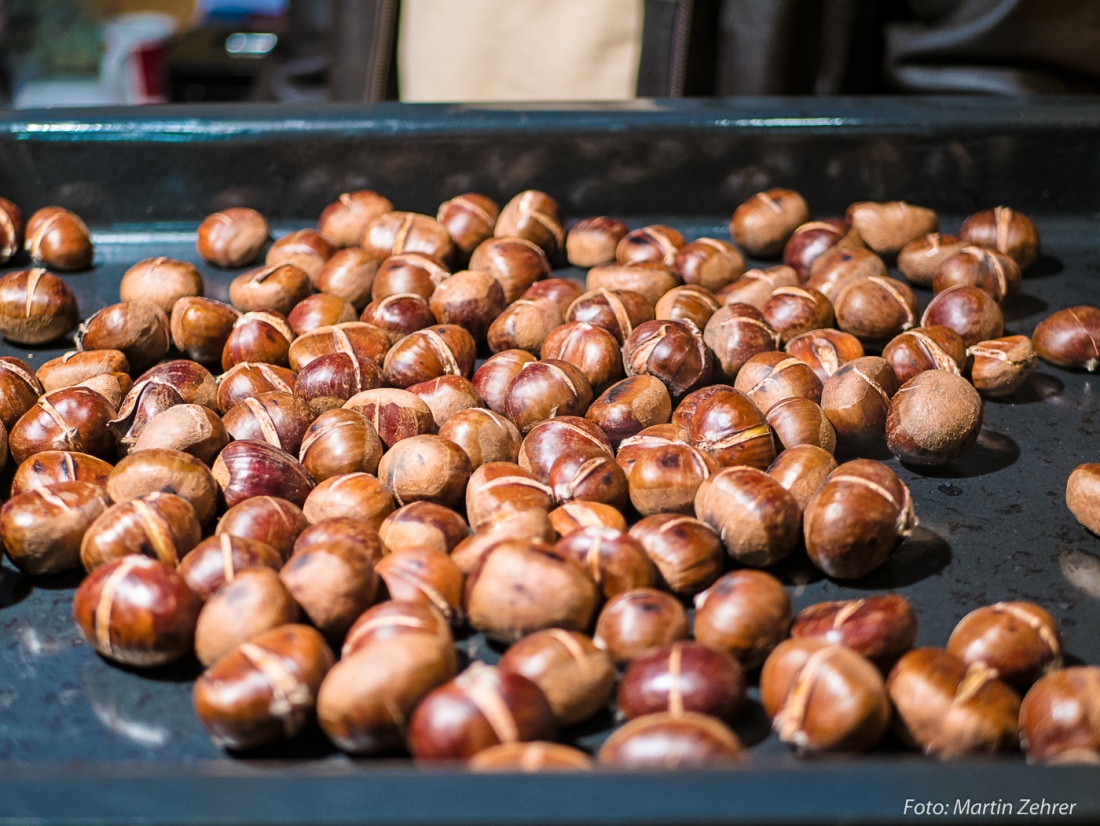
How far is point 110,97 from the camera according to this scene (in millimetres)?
4914

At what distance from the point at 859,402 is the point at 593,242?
2.82 ft

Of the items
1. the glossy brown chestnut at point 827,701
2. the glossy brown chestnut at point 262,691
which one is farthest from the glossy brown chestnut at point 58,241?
the glossy brown chestnut at point 827,701

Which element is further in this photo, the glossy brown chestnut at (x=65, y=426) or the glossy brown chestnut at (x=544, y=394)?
the glossy brown chestnut at (x=544, y=394)

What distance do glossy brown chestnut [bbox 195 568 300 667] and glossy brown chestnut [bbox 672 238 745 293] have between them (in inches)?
50.1

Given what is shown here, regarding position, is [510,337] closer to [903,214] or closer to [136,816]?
[903,214]

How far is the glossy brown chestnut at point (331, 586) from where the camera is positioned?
1.39 metres

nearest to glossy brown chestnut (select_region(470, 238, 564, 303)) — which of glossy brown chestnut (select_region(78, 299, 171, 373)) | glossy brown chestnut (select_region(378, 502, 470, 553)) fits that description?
glossy brown chestnut (select_region(78, 299, 171, 373))

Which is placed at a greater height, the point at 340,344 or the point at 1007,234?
the point at 1007,234

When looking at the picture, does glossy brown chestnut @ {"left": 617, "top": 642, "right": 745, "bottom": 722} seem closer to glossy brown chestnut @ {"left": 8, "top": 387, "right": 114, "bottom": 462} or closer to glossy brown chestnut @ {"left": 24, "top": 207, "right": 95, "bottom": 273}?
glossy brown chestnut @ {"left": 8, "top": 387, "right": 114, "bottom": 462}

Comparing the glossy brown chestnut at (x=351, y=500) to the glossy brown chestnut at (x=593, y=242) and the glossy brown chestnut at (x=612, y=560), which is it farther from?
the glossy brown chestnut at (x=593, y=242)

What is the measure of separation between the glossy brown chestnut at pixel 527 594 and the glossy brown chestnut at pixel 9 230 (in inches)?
65.8

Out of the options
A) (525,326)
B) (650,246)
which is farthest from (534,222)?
(525,326)

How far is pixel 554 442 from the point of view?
5.72 ft

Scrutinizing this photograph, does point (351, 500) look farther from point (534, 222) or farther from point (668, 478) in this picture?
point (534, 222)
